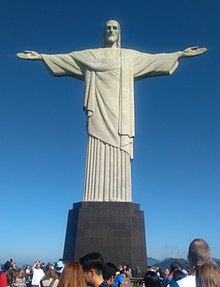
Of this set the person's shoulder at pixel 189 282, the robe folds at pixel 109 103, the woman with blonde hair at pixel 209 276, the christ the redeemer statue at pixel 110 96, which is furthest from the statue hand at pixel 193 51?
the woman with blonde hair at pixel 209 276

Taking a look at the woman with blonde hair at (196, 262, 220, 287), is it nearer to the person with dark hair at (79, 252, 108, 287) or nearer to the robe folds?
the person with dark hair at (79, 252, 108, 287)

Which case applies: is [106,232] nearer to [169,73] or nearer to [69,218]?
[69,218]

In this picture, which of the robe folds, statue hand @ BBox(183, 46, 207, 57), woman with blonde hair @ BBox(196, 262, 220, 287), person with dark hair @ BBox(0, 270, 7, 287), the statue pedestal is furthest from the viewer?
statue hand @ BBox(183, 46, 207, 57)

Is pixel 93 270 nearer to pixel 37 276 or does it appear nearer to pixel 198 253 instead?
pixel 198 253

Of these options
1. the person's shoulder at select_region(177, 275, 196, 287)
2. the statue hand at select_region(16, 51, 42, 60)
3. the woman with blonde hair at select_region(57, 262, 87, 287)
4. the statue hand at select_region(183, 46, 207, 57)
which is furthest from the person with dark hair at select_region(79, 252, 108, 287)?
the statue hand at select_region(16, 51, 42, 60)

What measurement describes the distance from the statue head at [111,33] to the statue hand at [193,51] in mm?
2920

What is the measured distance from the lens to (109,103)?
45.9ft

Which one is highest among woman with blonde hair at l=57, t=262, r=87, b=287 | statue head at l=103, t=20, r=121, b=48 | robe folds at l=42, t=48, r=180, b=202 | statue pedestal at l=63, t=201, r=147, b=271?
statue head at l=103, t=20, r=121, b=48

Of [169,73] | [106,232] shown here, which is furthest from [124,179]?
[169,73]

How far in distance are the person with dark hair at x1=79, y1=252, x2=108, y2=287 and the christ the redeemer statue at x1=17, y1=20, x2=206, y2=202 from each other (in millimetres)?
9913

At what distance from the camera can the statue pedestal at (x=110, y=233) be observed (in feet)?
39.5

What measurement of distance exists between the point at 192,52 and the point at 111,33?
11.3 feet

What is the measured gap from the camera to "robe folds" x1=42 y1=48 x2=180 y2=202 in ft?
43.6

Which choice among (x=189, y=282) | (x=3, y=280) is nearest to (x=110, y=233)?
(x=3, y=280)
